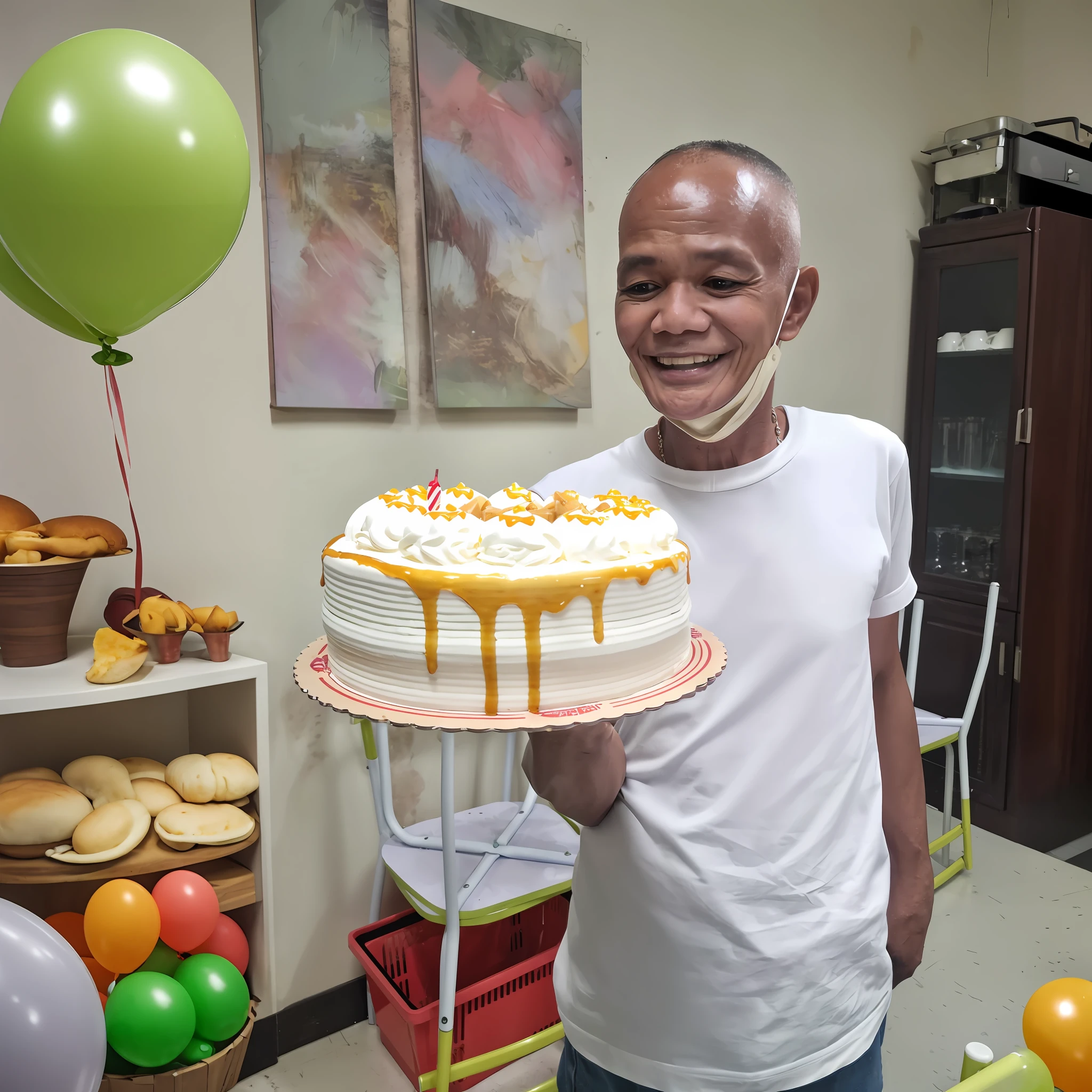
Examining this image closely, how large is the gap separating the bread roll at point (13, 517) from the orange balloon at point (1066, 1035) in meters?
1.71

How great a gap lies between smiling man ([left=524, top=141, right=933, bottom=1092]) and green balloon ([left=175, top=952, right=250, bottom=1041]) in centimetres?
86

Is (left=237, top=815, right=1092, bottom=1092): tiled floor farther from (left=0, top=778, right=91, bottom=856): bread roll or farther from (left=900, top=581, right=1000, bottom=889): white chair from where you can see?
(left=0, top=778, right=91, bottom=856): bread roll

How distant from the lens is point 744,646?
3.30 feet

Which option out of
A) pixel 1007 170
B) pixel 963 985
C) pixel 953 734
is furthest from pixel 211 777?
pixel 1007 170

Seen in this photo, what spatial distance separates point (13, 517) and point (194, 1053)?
1073mm

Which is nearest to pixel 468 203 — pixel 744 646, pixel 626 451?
pixel 626 451

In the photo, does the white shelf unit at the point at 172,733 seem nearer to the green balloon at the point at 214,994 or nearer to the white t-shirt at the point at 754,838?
the green balloon at the point at 214,994

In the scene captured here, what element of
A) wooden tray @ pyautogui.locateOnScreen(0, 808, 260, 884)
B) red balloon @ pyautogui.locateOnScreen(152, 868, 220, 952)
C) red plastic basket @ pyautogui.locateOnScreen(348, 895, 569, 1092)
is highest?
wooden tray @ pyautogui.locateOnScreen(0, 808, 260, 884)

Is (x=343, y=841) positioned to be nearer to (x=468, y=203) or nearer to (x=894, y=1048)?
(x=894, y=1048)

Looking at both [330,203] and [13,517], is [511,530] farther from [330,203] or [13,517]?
[330,203]

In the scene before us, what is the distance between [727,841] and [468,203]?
5.67 feet

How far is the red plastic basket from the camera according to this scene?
184cm

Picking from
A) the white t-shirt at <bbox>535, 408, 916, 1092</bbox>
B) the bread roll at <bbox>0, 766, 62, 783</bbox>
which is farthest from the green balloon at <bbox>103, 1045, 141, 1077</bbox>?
the white t-shirt at <bbox>535, 408, 916, 1092</bbox>

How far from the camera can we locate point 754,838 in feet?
3.17
